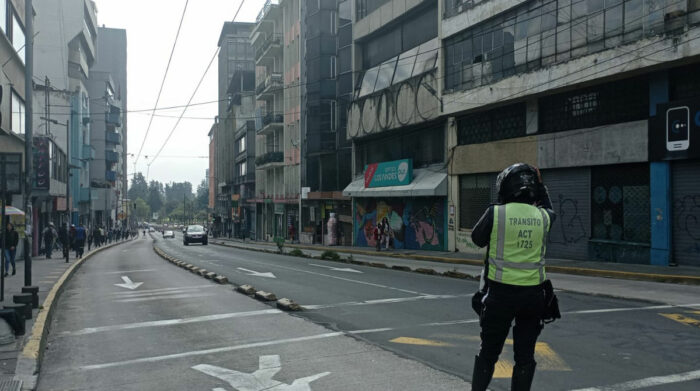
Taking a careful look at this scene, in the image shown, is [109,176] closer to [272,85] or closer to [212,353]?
[272,85]

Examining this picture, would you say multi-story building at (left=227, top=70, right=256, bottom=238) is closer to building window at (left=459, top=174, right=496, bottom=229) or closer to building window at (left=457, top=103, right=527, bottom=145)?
building window at (left=459, top=174, right=496, bottom=229)

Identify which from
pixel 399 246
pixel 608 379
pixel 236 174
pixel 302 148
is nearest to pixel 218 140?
pixel 236 174

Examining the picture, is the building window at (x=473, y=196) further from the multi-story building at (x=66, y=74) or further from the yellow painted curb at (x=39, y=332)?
the multi-story building at (x=66, y=74)

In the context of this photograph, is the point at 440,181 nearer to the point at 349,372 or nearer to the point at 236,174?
the point at 349,372

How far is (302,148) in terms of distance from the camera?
51.1 m

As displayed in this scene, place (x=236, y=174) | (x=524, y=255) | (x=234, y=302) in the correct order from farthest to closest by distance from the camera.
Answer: (x=236, y=174) → (x=234, y=302) → (x=524, y=255)

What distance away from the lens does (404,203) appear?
33188 millimetres

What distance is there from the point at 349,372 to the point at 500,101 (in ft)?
63.5

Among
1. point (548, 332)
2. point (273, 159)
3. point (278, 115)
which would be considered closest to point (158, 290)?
point (548, 332)

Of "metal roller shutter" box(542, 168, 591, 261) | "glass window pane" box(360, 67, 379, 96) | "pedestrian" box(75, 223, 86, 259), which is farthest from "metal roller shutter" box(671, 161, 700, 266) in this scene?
"pedestrian" box(75, 223, 86, 259)

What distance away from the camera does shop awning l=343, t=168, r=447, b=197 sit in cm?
2869

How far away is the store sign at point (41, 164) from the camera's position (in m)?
28.9

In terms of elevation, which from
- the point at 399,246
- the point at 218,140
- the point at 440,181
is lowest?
the point at 399,246

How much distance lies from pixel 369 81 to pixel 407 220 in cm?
955
